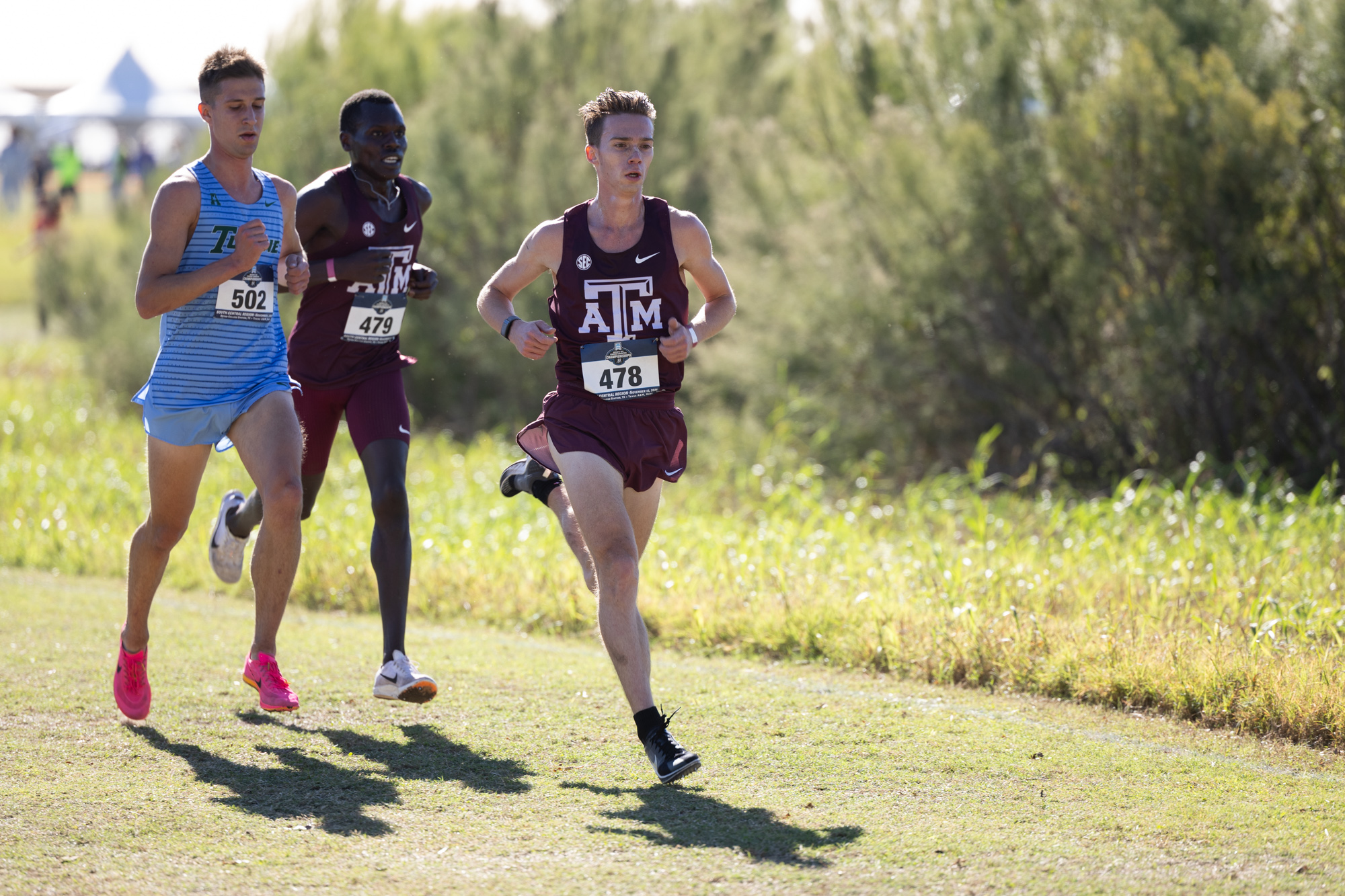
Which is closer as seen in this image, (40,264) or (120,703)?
(120,703)

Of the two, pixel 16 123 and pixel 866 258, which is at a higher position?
pixel 16 123

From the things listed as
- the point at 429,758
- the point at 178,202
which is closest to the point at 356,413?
the point at 178,202

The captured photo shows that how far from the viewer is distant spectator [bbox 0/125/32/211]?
133 ft

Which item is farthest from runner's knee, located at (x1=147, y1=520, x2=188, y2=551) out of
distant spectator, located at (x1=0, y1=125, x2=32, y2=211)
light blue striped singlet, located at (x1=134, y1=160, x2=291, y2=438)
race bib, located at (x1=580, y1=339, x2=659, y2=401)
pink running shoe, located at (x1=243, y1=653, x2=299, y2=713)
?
distant spectator, located at (x1=0, y1=125, x2=32, y2=211)

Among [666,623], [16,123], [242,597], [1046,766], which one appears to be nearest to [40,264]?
[242,597]

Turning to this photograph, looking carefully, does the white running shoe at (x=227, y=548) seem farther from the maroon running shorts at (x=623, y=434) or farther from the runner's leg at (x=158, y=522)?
the maroon running shorts at (x=623, y=434)

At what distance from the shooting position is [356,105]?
5.77 metres

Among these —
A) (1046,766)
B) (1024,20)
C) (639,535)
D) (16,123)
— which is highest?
(16,123)

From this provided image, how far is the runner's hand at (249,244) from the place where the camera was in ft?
15.4

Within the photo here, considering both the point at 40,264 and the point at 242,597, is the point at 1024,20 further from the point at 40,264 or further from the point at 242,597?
the point at 40,264

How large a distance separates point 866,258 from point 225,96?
25.7 ft

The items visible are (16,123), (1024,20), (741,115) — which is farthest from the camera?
(16,123)

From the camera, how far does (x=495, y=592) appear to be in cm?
754

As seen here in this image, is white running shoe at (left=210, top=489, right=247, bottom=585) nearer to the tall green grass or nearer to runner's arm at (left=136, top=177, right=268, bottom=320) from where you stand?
the tall green grass
